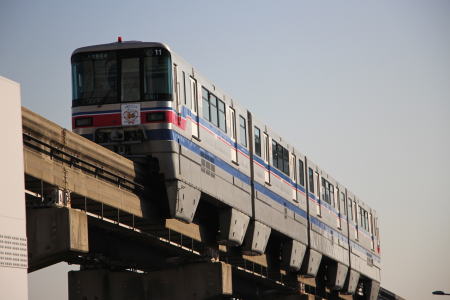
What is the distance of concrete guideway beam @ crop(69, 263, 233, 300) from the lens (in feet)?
94.1

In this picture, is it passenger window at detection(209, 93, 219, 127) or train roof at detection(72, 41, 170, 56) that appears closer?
train roof at detection(72, 41, 170, 56)

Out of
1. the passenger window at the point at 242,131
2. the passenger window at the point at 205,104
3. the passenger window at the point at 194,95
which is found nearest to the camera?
the passenger window at the point at 194,95

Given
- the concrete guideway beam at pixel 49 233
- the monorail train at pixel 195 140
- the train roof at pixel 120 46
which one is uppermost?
the train roof at pixel 120 46

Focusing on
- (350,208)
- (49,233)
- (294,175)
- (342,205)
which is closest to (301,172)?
(294,175)

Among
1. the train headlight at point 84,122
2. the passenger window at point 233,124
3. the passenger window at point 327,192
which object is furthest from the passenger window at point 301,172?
the train headlight at point 84,122

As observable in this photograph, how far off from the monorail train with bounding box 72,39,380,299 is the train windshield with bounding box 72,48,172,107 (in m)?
0.02

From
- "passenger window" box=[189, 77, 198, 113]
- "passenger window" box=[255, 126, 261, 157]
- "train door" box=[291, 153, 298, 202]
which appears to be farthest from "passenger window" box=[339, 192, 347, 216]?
"passenger window" box=[189, 77, 198, 113]

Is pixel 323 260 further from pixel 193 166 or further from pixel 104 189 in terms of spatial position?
pixel 104 189

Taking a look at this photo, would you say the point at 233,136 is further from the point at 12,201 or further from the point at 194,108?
the point at 12,201

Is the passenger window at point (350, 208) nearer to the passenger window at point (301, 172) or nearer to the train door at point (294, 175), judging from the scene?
the passenger window at point (301, 172)

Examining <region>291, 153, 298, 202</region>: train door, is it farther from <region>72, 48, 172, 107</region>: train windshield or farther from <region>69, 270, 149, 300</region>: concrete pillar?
<region>72, 48, 172, 107</region>: train windshield

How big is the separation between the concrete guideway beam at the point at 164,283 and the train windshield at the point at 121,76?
6202mm

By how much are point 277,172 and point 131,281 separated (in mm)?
6380

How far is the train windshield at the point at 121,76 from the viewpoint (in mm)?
24219
